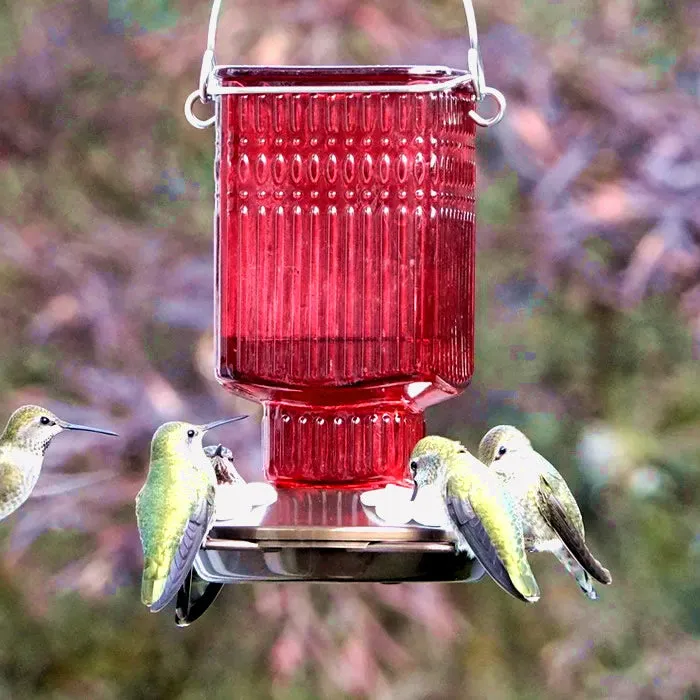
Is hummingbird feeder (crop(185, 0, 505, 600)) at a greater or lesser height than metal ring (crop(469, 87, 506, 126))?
lesser

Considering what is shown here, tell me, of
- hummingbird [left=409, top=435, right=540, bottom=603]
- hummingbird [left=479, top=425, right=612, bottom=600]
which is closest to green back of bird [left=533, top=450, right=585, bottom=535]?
hummingbird [left=479, top=425, right=612, bottom=600]

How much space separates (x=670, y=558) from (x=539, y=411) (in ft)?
2.16

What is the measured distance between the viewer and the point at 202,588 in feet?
9.61

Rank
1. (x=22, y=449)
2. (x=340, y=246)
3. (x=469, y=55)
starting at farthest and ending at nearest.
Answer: (x=22, y=449) → (x=340, y=246) → (x=469, y=55)

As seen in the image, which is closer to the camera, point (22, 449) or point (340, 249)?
point (340, 249)

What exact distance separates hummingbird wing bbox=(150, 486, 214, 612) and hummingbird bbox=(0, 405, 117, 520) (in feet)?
1.77

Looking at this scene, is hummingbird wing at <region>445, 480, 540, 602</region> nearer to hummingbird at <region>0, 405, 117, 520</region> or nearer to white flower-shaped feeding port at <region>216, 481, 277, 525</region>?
white flower-shaped feeding port at <region>216, 481, 277, 525</region>

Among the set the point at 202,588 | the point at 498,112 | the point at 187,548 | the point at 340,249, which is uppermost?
the point at 498,112

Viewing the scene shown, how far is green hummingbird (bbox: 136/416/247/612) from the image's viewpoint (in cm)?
256

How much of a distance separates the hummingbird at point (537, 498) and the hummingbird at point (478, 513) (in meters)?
0.10

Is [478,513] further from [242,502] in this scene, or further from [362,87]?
[362,87]

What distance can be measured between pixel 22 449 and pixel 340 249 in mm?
750

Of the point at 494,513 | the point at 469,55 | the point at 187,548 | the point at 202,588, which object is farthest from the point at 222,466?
the point at 469,55

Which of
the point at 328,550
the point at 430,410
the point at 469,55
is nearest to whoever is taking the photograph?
the point at 328,550
